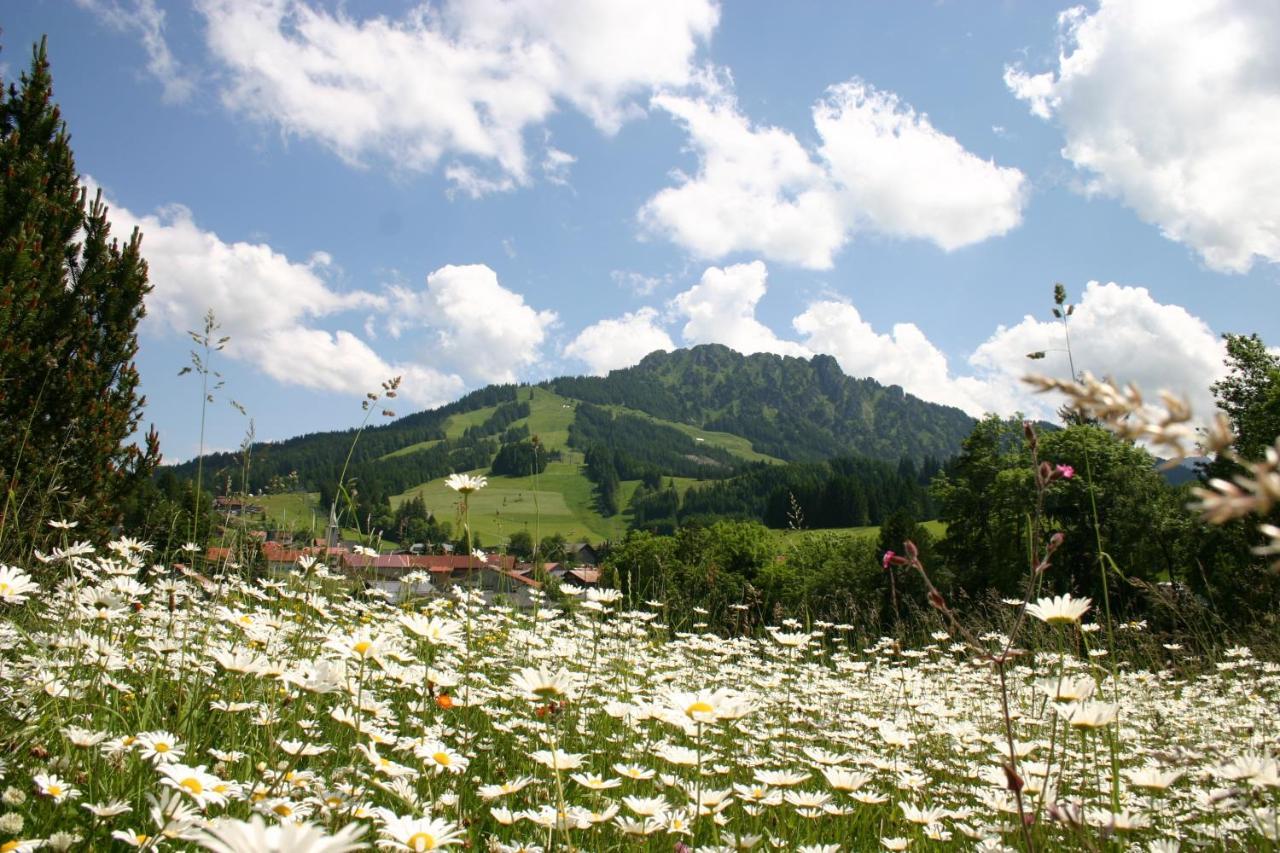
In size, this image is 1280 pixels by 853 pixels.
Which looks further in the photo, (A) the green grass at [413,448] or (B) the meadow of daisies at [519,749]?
(A) the green grass at [413,448]

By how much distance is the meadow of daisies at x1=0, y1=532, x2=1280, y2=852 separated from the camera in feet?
7.79

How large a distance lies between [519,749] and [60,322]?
827 cm

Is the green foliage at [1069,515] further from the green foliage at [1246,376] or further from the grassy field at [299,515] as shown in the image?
the grassy field at [299,515]

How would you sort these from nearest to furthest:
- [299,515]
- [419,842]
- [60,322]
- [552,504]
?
[419,842] → [299,515] → [60,322] → [552,504]

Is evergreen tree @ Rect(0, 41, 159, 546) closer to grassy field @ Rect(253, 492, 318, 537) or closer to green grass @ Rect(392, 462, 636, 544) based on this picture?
grassy field @ Rect(253, 492, 318, 537)

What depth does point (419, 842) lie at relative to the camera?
1.97 metres

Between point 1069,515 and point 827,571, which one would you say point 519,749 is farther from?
point 827,571

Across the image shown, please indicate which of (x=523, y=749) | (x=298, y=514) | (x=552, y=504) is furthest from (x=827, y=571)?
(x=552, y=504)

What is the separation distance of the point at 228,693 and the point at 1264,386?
3522 cm

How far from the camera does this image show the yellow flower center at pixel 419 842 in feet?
6.37

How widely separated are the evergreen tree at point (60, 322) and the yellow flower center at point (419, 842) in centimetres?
725

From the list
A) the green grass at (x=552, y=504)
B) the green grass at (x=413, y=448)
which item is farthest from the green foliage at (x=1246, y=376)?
the green grass at (x=413, y=448)

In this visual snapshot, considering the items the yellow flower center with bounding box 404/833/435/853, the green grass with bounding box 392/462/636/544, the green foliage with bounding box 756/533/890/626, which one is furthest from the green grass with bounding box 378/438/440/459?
the yellow flower center with bounding box 404/833/435/853

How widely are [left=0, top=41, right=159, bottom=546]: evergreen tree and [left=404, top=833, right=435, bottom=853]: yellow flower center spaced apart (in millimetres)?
7247
